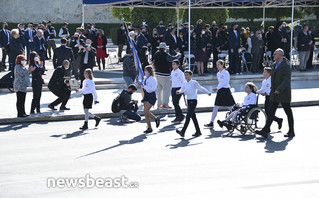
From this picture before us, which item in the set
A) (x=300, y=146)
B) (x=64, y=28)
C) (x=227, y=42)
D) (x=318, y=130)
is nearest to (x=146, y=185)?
(x=300, y=146)

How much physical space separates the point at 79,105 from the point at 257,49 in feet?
31.0

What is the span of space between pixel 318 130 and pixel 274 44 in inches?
474

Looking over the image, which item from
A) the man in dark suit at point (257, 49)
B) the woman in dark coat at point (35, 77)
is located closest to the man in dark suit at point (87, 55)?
the woman in dark coat at point (35, 77)

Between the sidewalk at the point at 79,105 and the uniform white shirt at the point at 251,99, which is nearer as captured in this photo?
the uniform white shirt at the point at 251,99

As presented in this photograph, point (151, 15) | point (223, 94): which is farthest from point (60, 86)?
point (151, 15)

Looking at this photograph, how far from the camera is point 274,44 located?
999 inches

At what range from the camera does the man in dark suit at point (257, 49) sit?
955 inches

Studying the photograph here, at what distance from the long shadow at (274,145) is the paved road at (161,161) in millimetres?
19

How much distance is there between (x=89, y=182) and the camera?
9.02 metres

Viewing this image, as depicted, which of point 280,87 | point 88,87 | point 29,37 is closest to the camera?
point 280,87

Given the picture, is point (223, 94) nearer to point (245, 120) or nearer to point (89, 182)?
point (245, 120)

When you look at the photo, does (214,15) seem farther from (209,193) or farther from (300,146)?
(209,193)

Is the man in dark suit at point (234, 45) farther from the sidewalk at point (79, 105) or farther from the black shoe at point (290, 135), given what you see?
the black shoe at point (290, 135)

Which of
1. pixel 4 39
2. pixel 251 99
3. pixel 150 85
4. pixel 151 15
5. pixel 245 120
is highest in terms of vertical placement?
pixel 151 15
